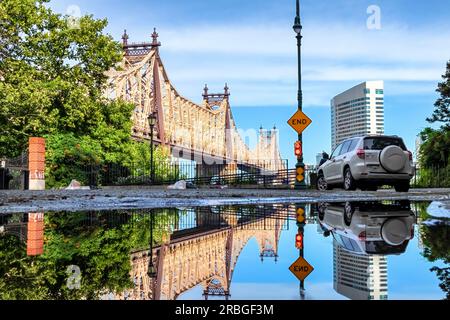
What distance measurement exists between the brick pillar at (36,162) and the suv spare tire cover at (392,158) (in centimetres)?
1538

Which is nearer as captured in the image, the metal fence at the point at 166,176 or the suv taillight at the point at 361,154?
the suv taillight at the point at 361,154

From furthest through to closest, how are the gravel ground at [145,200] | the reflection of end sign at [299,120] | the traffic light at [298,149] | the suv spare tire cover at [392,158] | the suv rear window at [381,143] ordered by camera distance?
1. the traffic light at [298,149]
2. the reflection of end sign at [299,120]
3. the suv rear window at [381,143]
4. the suv spare tire cover at [392,158]
5. the gravel ground at [145,200]

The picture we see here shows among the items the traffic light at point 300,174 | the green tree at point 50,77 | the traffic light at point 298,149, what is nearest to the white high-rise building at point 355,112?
the green tree at point 50,77

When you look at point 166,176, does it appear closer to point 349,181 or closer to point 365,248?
point 349,181

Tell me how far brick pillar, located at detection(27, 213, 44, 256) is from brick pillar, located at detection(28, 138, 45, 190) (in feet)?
58.2

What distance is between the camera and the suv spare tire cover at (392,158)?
13.0 metres

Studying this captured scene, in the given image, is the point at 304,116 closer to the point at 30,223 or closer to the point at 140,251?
the point at 30,223

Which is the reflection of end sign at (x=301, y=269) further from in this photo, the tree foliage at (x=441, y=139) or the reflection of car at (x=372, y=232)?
the tree foliage at (x=441, y=139)

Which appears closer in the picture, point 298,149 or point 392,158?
point 392,158

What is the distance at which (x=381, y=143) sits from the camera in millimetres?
13438

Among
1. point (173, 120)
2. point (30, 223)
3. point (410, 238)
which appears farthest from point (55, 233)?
point (173, 120)

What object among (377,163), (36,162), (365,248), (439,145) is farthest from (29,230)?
(439,145)

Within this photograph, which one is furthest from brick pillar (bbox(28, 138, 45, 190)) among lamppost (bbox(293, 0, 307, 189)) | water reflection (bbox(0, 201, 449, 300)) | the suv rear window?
water reflection (bbox(0, 201, 449, 300))

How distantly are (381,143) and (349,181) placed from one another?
1.34 metres
